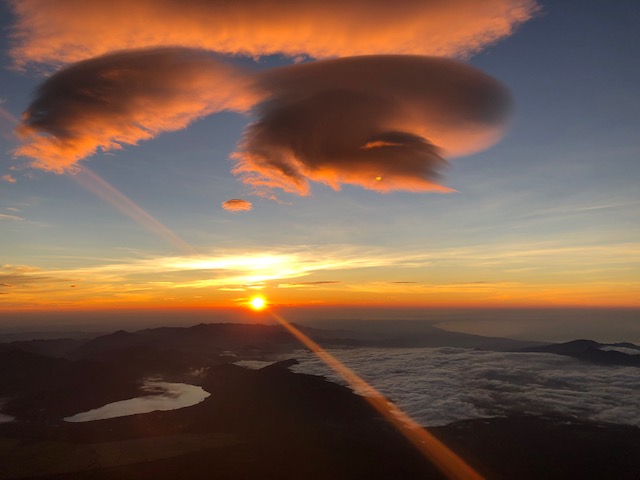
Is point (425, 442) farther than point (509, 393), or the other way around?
point (509, 393)

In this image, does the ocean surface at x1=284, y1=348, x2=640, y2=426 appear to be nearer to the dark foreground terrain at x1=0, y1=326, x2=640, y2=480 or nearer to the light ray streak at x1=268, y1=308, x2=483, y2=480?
the light ray streak at x1=268, y1=308, x2=483, y2=480

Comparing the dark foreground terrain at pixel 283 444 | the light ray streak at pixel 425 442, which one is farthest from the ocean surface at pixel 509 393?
the dark foreground terrain at pixel 283 444

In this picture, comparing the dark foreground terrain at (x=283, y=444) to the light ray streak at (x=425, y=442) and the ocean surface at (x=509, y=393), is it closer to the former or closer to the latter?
the light ray streak at (x=425, y=442)

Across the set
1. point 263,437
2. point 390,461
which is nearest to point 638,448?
point 390,461

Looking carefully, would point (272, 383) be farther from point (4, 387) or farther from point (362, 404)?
point (4, 387)

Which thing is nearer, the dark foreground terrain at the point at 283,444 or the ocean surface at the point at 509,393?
the dark foreground terrain at the point at 283,444

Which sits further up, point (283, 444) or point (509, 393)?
point (283, 444)

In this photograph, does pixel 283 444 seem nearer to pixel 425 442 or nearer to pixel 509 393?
pixel 425 442

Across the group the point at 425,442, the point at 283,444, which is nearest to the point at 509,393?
the point at 425,442
